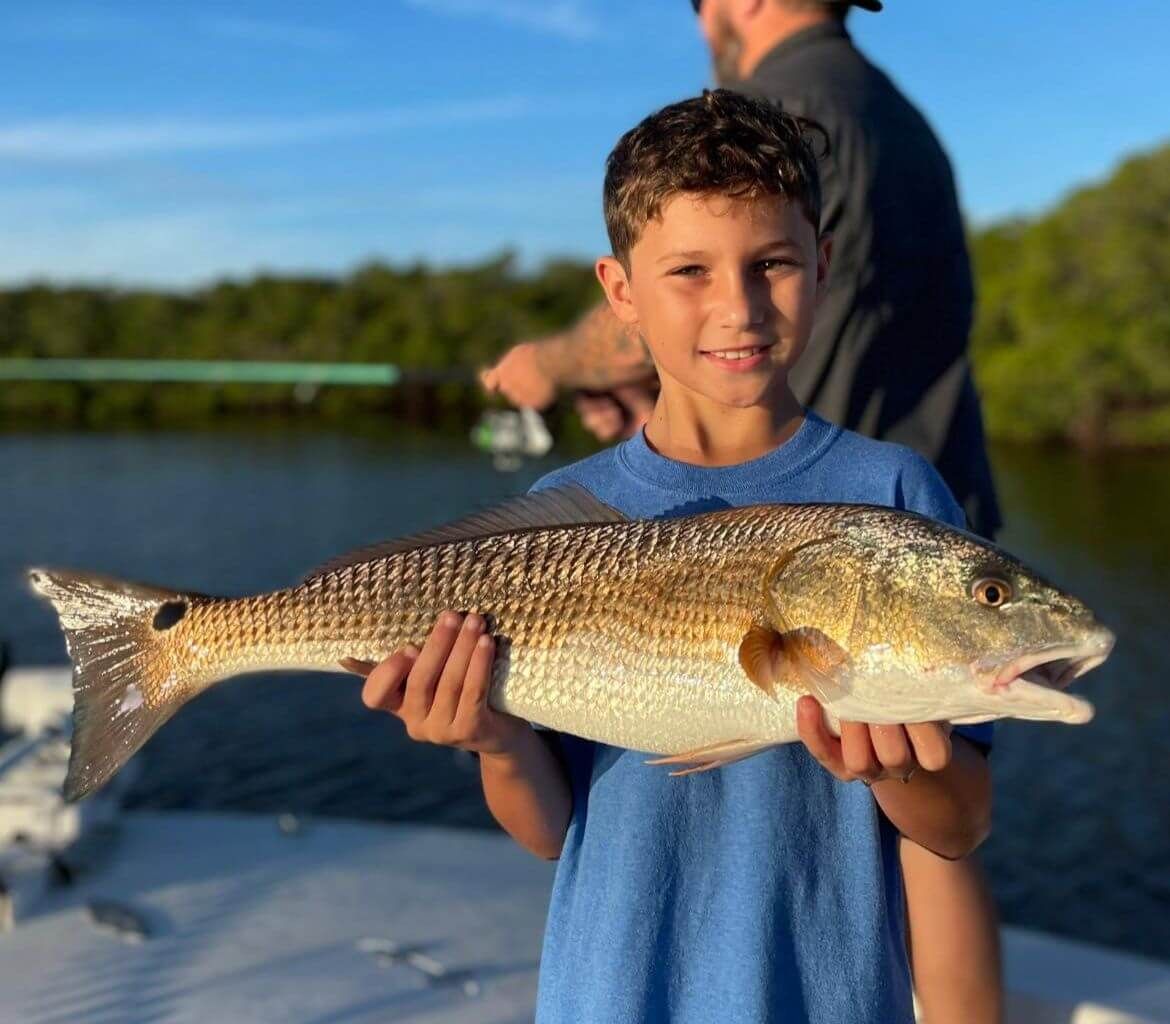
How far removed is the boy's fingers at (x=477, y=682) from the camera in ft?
7.68

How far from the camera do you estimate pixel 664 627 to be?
2318mm

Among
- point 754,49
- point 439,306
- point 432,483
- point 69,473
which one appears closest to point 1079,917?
point 754,49

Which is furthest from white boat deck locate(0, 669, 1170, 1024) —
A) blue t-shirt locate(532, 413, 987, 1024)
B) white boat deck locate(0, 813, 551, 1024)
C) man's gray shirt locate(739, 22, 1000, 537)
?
blue t-shirt locate(532, 413, 987, 1024)

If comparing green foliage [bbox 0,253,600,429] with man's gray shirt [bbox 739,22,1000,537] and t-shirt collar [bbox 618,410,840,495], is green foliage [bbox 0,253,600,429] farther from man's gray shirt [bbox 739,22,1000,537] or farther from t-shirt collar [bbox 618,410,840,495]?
t-shirt collar [bbox 618,410,840,495]

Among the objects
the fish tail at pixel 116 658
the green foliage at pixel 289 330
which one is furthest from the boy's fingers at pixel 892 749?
the green foliage at pixel 289 330

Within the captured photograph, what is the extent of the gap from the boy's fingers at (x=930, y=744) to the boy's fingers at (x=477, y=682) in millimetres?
724

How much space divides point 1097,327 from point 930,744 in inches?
2284

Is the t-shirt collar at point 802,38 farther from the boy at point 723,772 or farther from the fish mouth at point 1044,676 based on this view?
the fish mouth at point 1044,676

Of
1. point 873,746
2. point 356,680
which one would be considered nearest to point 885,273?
point 873,746

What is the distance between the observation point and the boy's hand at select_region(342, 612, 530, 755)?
7.70ft

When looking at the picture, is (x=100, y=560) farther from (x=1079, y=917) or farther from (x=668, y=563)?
(x=668, y=563)

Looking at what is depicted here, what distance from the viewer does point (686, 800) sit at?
7.86 feet

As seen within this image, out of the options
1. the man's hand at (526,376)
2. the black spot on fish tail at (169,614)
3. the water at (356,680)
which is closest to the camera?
the black spot on fish tail at (169,614)

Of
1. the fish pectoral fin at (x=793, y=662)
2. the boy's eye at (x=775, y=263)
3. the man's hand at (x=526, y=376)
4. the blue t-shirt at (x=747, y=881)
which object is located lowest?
the blue t-shirt at (x=747, y=881)
